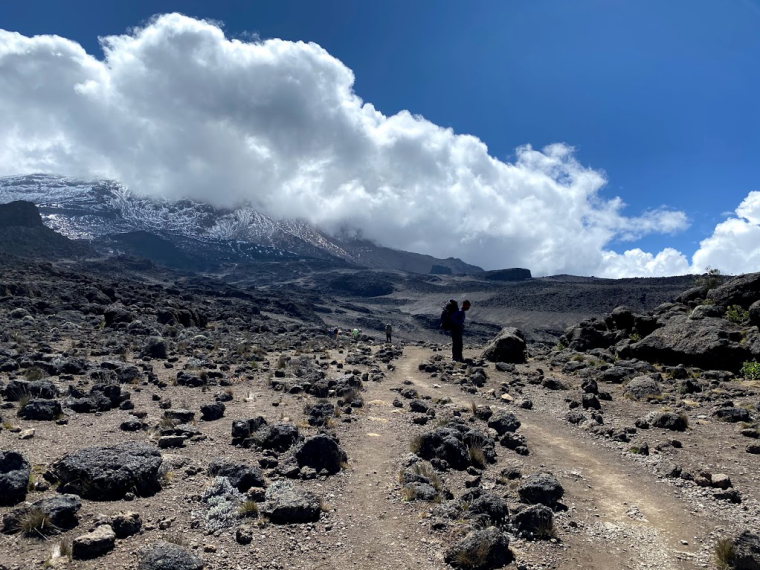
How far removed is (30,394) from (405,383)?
36.0ft

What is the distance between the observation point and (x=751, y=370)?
14812 millimetres

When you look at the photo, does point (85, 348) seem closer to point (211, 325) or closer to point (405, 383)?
point (405, 383)

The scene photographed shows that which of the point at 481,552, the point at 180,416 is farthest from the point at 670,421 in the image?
the point at 180,416

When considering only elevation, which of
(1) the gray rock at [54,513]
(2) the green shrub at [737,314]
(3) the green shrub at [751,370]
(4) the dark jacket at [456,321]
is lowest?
(1) the gray rock at [54,513]

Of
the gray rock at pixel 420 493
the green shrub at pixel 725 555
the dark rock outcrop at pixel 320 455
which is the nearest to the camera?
the green shrub at pixel 725 555

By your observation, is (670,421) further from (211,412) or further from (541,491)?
(211,412)

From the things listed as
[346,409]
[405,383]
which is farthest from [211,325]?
[346,409]

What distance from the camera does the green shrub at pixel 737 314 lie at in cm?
1841

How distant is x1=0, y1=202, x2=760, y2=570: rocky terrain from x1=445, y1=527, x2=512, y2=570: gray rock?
3 centimetres

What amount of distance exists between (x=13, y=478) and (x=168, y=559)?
2976 mm

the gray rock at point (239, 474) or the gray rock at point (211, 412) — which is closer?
the gray rock at point (239, 474)

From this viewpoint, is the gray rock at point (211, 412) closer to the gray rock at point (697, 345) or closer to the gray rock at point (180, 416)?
the gray rock at point (180, 416)

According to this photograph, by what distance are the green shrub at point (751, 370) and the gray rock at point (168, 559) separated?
16.4m

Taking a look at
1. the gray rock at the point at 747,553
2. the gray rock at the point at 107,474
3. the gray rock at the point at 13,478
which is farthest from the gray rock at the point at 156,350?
the gray rock at the point at 747,553
